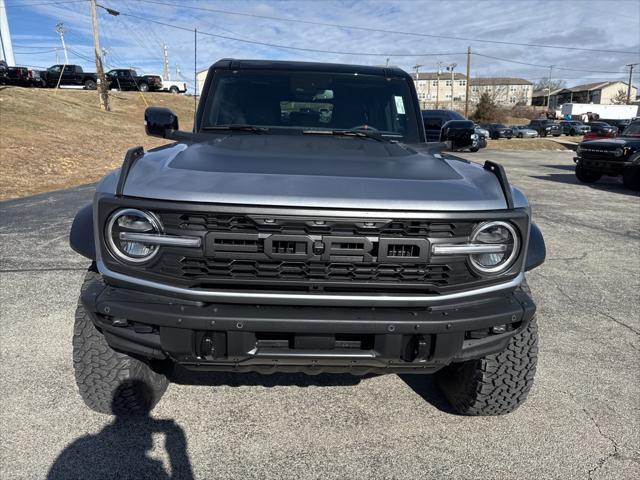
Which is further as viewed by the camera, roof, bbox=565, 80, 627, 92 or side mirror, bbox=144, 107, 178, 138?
roof, bbox=565, 80, 627, 92

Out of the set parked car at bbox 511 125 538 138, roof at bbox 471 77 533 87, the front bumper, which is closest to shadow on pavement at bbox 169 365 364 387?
the front bumper

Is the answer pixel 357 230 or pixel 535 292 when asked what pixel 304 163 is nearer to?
pixel 357 230

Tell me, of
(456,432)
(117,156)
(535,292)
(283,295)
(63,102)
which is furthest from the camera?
(63,102)

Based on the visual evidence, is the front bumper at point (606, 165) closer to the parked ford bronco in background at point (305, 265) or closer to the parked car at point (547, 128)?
the parked ford bronco in background at point (305, 265)

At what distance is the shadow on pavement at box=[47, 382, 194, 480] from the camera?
2244 mm

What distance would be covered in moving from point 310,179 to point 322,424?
1.32 meters

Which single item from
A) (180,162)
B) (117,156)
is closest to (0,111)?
(117,156)

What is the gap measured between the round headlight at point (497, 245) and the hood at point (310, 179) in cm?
11

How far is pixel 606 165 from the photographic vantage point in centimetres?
1204

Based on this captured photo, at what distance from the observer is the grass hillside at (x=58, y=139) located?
12.1 m

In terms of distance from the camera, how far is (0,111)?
19.6 metres

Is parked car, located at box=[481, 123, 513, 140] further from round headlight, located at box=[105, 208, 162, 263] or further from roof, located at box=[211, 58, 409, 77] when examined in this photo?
round headlight, located at box=[105, 208, 162, 263]

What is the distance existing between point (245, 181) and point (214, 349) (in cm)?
68

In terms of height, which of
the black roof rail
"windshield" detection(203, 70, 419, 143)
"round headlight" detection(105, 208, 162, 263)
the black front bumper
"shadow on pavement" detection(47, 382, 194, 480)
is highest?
"windshield" detection(203, 70, 419, 143)
